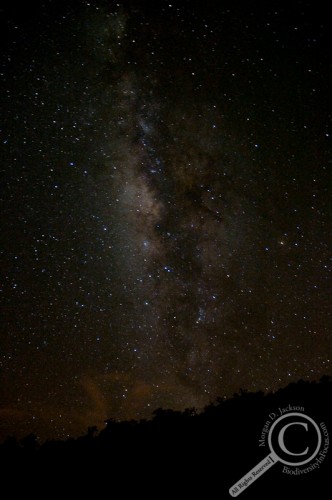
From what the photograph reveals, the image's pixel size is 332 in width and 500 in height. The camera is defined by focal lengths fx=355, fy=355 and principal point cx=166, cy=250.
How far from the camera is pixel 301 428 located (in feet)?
16.5

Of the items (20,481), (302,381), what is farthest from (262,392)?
(20,481)

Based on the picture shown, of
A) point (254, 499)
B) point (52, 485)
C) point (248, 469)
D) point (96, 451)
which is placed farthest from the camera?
point (96, 451)

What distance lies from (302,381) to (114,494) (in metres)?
4.74

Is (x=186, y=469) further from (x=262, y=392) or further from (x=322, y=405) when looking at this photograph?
(x=262, y=392)

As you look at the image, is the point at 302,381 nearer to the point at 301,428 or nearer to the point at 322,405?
the point at 322,405

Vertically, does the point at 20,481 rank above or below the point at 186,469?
above

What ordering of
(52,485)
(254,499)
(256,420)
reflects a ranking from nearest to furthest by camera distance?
(254,499), (52,485), (256,420)

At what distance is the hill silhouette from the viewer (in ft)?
16.2

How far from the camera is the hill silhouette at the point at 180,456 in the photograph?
16.2ft

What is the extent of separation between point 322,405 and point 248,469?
5.48ft

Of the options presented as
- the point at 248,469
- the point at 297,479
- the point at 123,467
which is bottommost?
the point at 297,479

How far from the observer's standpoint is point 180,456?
5.88 metres

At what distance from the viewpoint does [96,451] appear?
6535 mm

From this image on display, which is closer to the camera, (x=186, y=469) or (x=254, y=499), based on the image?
(x=254, y=499)
